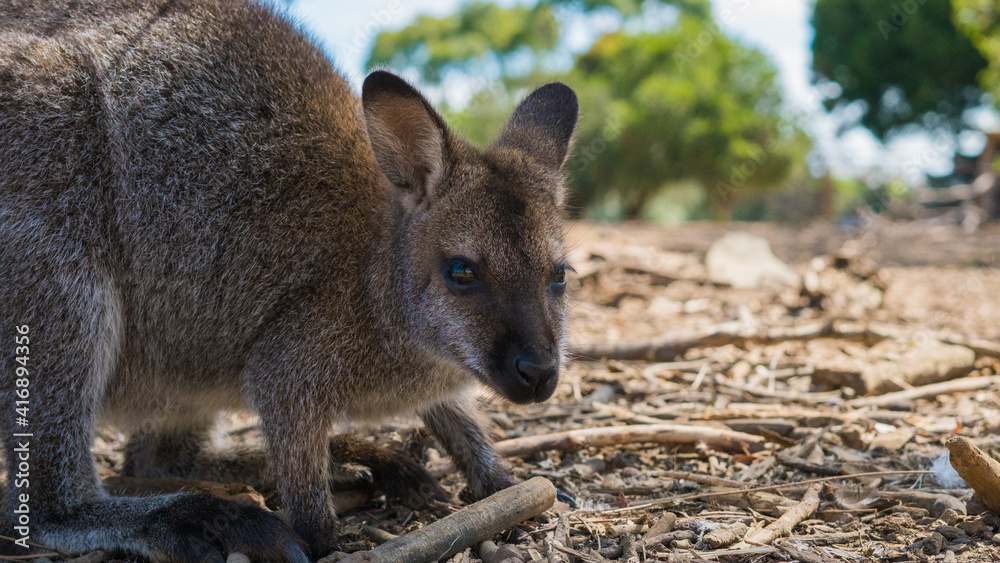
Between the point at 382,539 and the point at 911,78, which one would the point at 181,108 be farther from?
the point at 911,78

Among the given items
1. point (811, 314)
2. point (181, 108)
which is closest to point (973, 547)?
point (181, 108)

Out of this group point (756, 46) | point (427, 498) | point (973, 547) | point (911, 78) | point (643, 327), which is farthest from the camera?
point (756, 46)

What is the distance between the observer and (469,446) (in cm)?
414

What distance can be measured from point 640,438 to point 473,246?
1637mm

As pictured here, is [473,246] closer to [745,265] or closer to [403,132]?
[403,132]

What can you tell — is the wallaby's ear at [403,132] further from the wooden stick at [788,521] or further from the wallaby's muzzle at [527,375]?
the wooden stick at [788,521]

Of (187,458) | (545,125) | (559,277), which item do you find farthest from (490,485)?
(545,125)

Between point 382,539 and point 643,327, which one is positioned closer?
point 382,539

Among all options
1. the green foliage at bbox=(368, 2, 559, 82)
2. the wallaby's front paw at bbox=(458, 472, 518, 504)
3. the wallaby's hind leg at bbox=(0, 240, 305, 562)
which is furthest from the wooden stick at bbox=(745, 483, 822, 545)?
the green foliage at bbox=(368, 2, 559, 82)

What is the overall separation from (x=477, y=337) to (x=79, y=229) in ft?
6.16

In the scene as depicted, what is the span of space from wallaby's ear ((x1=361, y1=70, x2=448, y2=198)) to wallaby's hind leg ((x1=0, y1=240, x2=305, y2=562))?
4.81ft

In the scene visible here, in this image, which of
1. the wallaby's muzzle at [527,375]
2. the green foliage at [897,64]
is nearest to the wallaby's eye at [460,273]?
the wallaby's muzzle at [527,375]

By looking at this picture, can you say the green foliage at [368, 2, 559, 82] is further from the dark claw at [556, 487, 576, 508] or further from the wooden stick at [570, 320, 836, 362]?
the dark claw at [556, 487, 576, 508]

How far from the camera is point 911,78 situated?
3033cm
